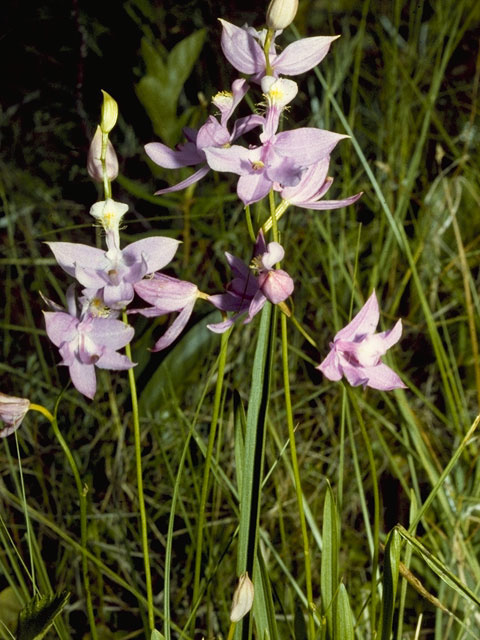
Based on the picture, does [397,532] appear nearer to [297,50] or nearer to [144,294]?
[144,294]

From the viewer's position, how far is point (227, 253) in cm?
70

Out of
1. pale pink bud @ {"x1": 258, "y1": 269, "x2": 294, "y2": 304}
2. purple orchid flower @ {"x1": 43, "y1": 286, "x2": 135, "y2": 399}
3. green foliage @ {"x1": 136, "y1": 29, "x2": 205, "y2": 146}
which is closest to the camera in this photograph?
pale pink bud @ {"x1": 258, "y1": 269, "x2": 294, "y2": 304}

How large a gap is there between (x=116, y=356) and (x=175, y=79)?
110 centimetres

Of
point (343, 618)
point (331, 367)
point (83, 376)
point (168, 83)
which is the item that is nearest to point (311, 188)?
point (331, 367)

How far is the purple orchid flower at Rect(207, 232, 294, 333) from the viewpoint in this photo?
Answer: 62 centimetres

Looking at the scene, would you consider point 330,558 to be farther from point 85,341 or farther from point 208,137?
point 208,137

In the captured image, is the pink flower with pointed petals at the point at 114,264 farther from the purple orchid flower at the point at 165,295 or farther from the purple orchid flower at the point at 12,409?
the purple orchid flower at the point at 12,409

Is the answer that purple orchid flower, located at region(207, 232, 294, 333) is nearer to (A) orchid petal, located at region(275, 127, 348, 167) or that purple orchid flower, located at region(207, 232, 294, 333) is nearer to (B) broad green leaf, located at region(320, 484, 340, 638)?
(A) orchid petal, located at region(275, 127, 348, 167)

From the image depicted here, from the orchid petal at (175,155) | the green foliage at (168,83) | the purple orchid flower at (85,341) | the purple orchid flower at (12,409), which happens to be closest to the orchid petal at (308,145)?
the orchid petal at (175,155)

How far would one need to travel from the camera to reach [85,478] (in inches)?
53.7

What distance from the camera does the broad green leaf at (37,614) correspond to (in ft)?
2.23

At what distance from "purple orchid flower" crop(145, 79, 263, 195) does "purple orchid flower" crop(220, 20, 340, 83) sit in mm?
17

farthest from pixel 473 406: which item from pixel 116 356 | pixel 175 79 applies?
pixel 116 356

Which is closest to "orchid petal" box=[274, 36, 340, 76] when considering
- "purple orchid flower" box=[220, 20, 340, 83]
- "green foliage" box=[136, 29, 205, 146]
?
"purple orchid flower" box=[220, 20, 340, 83]
